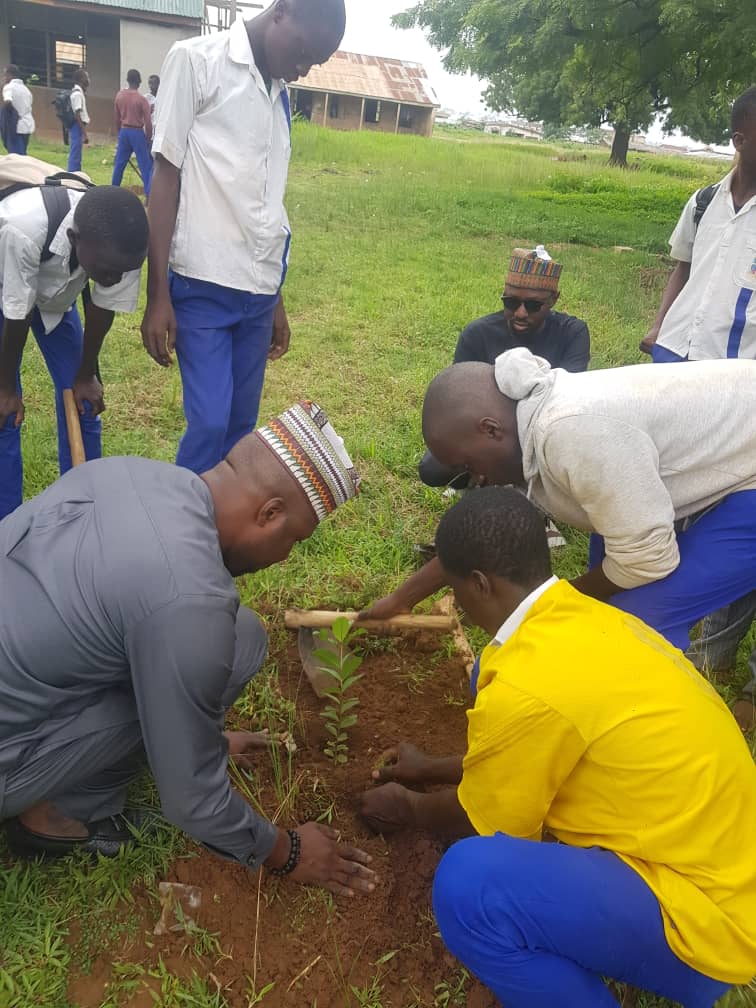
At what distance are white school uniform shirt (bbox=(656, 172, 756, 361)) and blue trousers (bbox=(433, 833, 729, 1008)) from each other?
7.36ft

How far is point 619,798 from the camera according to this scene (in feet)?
4.90

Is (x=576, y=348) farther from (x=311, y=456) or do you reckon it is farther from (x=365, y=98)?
(x=365, y=98)

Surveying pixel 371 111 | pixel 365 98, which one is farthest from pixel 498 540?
pixel 371 111

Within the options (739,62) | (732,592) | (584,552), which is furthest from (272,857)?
(739,62)

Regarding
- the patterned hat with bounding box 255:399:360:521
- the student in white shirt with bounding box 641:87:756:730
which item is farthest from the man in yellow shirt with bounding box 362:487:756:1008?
the student in white shirt with bounding box 641:87:756:730

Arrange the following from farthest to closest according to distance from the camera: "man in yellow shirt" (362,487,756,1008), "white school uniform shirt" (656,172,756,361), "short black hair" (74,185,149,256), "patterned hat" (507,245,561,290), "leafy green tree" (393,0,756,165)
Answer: "leafy green tree" (393,0,756,165) → "patterned hat" (507,245,561,290) → "white school uniform shirt" (656,172,756,361) → "short black hair" (74,185,149,256) → "man in yellow shirt" (362,487,756,1008)

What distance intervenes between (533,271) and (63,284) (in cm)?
199

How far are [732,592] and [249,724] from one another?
1561 millimetres

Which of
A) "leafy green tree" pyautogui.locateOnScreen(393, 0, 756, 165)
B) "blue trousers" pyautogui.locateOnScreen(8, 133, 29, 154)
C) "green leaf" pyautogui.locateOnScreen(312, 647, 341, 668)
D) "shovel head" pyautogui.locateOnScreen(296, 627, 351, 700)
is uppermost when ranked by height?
"leafy green tree" pyautogui.locateOnScreen(393, 0, 756, 165)

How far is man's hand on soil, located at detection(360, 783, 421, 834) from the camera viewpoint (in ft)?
6.98

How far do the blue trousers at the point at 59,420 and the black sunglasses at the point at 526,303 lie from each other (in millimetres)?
1931

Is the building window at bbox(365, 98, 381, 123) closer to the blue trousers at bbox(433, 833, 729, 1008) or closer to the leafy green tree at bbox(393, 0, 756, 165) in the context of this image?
the leafy green tree at bbox(393, 0, 756, 165)

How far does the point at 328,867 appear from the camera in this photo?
1985 millimetres

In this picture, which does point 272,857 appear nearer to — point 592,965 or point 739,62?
point 592,965
